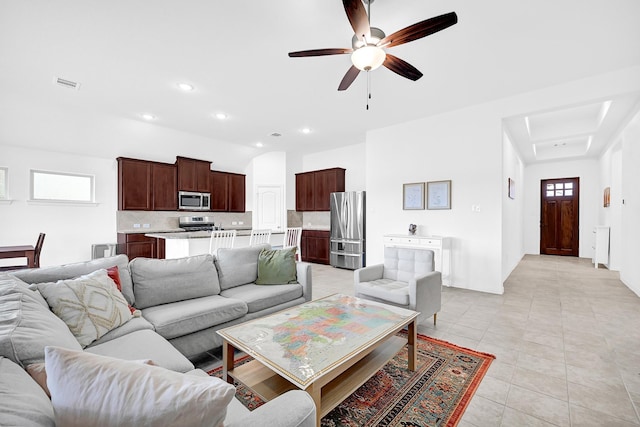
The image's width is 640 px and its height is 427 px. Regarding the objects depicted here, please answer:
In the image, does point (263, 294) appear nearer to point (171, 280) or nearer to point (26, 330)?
point (171, 280)

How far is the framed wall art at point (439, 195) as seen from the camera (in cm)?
457

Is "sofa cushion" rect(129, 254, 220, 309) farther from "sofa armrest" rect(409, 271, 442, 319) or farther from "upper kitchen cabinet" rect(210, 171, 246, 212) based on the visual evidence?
"upper kitchen cabinet" rect(210, 171, 246, 212)

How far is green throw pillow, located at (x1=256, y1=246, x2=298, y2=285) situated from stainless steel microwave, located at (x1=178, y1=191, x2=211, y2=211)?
3714mm

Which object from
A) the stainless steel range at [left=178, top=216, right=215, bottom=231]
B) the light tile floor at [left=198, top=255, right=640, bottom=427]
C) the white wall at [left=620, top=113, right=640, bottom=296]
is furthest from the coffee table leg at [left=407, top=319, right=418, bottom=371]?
the stainless steel range at [left=178, top=216, right=215, bottom=231]

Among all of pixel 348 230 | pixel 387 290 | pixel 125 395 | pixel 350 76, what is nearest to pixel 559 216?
pixel 348 230

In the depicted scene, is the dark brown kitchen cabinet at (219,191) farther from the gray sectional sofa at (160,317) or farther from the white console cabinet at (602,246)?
the white console cabinet at (602,246)

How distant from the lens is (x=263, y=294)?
8.75 ft

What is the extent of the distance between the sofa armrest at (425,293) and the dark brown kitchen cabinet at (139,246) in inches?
197

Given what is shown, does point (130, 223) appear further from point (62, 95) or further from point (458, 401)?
point (458, 401)

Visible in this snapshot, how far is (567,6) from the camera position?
7.44 ft

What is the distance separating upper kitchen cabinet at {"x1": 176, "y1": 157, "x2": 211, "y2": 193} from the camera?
5938 millimetres

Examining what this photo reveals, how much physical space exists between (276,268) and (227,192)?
4.31 m

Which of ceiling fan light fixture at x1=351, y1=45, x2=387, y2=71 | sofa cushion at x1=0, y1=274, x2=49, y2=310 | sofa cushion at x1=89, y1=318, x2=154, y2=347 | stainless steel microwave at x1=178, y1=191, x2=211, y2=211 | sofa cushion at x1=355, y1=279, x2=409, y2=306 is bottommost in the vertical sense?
sofa cushion at x1=355, y1=279, x2=409, y2=306

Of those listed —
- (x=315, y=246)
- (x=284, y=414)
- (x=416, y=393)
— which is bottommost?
(x=416, y=393)
